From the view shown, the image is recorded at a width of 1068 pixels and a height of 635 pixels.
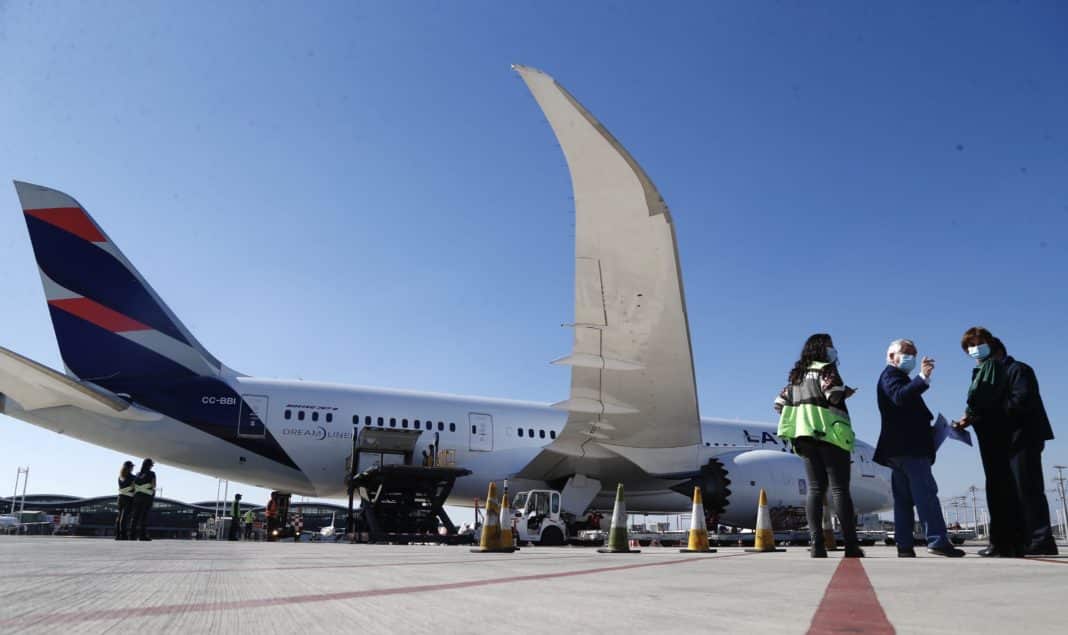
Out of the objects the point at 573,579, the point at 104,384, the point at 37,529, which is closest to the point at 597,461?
the point at 104,384

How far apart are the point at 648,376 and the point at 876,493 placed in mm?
8641

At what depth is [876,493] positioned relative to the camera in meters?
17.7

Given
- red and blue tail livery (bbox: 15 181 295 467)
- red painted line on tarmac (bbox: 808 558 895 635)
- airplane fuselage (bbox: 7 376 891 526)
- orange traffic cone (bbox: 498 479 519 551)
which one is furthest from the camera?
red and blue tail livery (bbox: 15 181 295 467)

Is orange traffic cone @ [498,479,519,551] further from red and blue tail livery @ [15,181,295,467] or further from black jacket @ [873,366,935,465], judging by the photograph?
red and blue tail livery @ [15,181,295,467]

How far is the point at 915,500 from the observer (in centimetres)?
587

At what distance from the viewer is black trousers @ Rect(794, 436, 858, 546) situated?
5.42 meters

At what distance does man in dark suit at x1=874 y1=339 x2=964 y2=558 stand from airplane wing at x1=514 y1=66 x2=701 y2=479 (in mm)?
3520

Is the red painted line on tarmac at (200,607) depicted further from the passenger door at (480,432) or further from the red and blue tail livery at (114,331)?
the passenger door at (480,432)

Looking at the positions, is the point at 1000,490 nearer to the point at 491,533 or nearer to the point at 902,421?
the point at 902,421

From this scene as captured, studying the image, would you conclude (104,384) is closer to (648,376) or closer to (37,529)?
(648,376)

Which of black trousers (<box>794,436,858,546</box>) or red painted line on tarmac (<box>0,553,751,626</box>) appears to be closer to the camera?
red painted line on tarmac (<box>0,553,751,626</box>)

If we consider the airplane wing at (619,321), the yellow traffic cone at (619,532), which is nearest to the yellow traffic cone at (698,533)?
the yellow traffic cone at (619,532)

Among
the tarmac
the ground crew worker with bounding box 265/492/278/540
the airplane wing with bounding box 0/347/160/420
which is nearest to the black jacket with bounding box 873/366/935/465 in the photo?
the tarmac

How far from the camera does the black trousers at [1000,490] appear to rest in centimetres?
575
